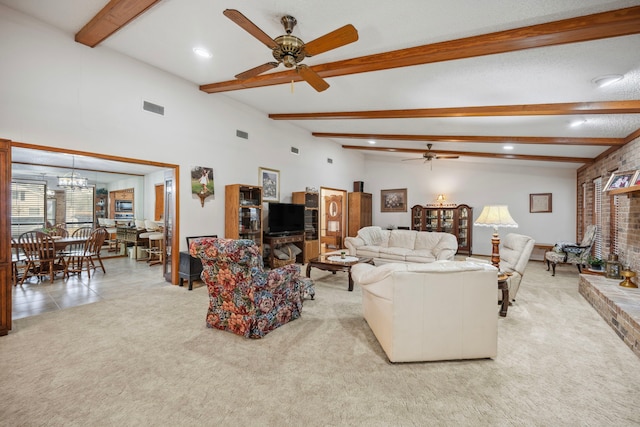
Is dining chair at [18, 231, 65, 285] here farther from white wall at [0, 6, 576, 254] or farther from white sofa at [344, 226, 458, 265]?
white sofa at [344, 226, 458, 265]

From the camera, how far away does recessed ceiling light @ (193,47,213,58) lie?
3.75 meters

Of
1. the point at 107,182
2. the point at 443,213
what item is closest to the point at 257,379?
the point at 443,213

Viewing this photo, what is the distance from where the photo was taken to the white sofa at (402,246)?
5.93 m

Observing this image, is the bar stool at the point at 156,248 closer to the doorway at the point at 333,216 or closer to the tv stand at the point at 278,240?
the tv stand at the point at 278,240

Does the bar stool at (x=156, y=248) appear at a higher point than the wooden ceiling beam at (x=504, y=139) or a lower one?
lower

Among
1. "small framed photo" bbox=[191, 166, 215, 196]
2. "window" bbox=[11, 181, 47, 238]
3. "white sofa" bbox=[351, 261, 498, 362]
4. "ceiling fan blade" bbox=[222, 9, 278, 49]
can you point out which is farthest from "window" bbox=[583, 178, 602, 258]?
"window" bbox=[11, 181, 47, 238]

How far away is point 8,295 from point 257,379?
2975 millimetres

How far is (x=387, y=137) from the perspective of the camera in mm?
6750

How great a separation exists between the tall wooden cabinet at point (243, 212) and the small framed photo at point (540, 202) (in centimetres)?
741

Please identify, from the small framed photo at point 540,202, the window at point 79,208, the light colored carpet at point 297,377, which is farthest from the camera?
the window at point 79,208

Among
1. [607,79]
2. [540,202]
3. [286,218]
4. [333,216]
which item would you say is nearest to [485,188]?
[540,202]

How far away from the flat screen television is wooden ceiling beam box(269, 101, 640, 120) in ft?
7.14

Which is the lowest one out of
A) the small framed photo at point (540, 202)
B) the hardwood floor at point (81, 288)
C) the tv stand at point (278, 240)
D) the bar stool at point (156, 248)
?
the hardwood floor at point (81, 288)

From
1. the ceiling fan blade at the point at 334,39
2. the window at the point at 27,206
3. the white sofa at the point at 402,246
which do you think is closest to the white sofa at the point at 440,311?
the ceiling fan blade at the point at 334,39
